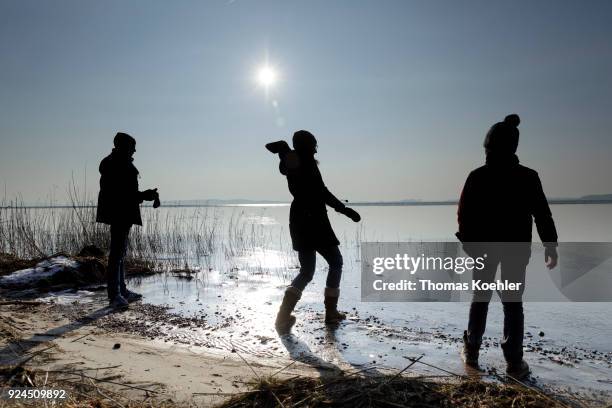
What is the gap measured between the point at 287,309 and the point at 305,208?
1126mm

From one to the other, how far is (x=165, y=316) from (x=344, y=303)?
2.42m

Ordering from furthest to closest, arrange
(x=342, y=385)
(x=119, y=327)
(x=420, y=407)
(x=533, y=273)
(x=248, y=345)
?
(x=533, y=273) < (x=119, y=327) < (x=248, y=345) < (x=342, y=385) < (x=420, y=407)

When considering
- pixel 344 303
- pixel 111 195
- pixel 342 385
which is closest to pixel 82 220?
pixel 111 195

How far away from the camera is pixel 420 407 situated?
79.7 inches

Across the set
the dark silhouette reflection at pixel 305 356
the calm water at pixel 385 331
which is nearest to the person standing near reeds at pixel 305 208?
the dark silhouette reflection at pixel 305 356

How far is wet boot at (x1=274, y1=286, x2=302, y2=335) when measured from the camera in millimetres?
4234

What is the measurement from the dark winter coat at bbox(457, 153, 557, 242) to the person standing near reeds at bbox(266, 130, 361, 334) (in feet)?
4.64

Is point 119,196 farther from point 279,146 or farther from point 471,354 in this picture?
point 471,354

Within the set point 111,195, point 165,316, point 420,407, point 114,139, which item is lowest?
point 165,316

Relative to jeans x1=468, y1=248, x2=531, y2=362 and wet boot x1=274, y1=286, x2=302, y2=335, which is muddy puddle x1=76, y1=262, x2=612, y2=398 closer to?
wet boot x1=274, y1=286, x2=302, y2=335

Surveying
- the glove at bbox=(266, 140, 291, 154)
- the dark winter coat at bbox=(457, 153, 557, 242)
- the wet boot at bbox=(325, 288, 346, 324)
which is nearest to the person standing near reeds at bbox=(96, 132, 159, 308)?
the glove at bbox=(266, 140, 291, 154)

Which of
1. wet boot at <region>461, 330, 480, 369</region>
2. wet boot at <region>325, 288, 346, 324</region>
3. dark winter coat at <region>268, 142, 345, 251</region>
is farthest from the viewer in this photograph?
wet boot at <region>325, 288, 346, 324</region>

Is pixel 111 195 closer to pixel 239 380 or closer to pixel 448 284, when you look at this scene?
pixel 239 380

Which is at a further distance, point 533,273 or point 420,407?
point 533,273
